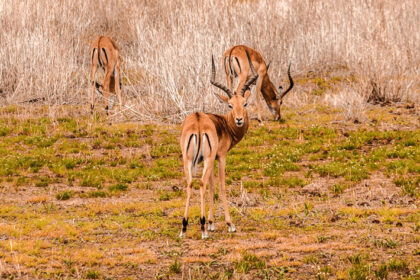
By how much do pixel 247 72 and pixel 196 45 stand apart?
2074 millimetres

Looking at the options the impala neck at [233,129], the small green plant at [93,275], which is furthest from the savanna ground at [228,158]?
the impala neck at [233,129]

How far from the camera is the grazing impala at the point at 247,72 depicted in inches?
721

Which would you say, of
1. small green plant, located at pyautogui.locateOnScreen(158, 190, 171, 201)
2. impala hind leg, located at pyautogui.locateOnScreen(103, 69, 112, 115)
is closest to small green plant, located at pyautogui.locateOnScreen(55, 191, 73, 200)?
small green plant, located at pyautogui.locateOnScreen(158, 190, 171, 201)

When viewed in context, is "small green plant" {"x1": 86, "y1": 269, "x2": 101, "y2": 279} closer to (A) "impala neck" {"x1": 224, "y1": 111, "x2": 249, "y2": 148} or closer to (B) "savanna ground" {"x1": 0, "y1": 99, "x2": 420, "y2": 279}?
(B) "savanna ground" {"x1": 0, "y1": 99, "x2": 420, "y2": 279}

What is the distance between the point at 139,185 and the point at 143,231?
10.8ft

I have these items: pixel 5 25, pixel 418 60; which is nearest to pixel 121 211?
pixel 5 25

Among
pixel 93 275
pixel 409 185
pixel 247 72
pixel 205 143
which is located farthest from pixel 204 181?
pixel 247 72

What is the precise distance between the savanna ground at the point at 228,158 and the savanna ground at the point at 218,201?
39 mm

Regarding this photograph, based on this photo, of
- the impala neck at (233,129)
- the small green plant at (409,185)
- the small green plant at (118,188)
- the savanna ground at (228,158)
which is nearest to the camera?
the savanna ground at (228,158)

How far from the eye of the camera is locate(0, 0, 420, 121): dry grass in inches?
760

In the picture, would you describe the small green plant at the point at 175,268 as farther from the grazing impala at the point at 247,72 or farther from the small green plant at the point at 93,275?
the grazing impala at the point at 247,72

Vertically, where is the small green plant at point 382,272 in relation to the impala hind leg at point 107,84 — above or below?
below

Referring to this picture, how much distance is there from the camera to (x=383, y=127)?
17469mm

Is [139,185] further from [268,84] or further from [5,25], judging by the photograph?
[5,25]
